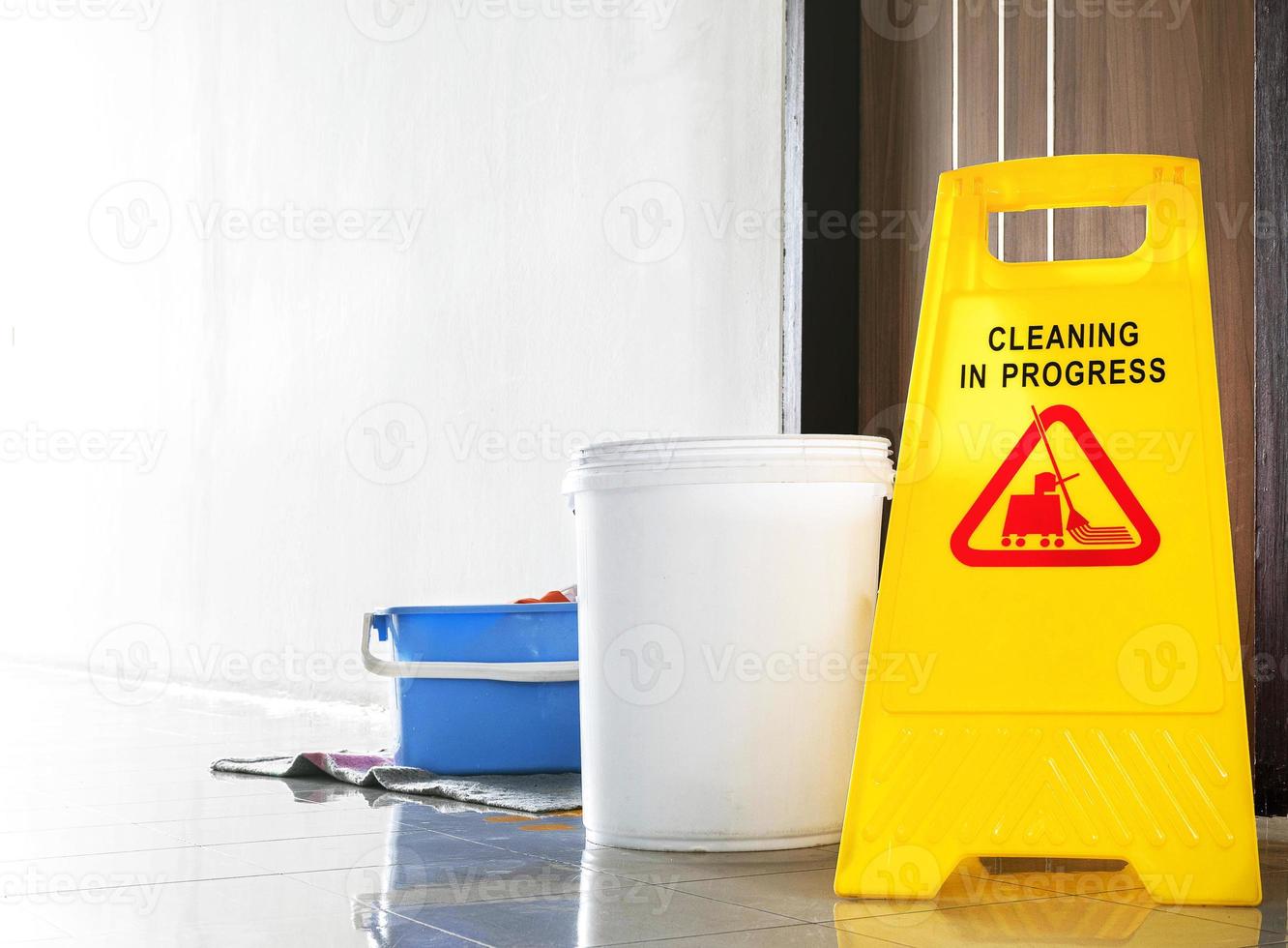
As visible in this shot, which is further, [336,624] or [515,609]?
[336,624]

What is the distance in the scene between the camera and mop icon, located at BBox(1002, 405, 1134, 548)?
152 cm

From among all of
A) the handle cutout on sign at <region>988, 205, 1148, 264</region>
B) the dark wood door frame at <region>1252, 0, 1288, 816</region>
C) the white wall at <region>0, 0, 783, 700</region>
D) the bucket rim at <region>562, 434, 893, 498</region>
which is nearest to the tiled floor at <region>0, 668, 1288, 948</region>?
the dark wood door frame at <region>1252, 0, 1288, 816</region>

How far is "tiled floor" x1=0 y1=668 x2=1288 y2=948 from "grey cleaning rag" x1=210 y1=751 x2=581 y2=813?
0.05 metres

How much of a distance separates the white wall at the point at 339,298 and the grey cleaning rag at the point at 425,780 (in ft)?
2.33

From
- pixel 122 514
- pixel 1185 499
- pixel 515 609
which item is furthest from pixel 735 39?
pixel 122 514

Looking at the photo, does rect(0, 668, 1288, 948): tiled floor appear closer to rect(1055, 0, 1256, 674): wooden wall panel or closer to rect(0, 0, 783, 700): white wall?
rect(1055, 0, 1256, 674): wooden wall panel

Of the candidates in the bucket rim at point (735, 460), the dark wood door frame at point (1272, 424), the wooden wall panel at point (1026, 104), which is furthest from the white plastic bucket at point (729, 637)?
the wooden wall panel at point (1026, 104)

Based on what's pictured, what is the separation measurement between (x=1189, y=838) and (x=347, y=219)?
9.85ft

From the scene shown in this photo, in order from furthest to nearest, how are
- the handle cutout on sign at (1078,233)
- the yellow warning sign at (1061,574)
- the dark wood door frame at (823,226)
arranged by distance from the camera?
the dark wood door frame at (823,226), the handle cutout on sign at (1078,233), the yellow warning sign at (1061,574)

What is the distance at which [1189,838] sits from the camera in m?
1.44

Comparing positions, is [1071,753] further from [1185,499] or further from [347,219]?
[347,219]

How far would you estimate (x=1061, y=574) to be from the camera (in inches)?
60.0

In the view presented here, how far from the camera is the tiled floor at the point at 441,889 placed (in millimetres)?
1290

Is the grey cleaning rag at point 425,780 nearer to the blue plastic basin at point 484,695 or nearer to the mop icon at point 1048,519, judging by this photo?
the blue plastic basin at point 484,695
